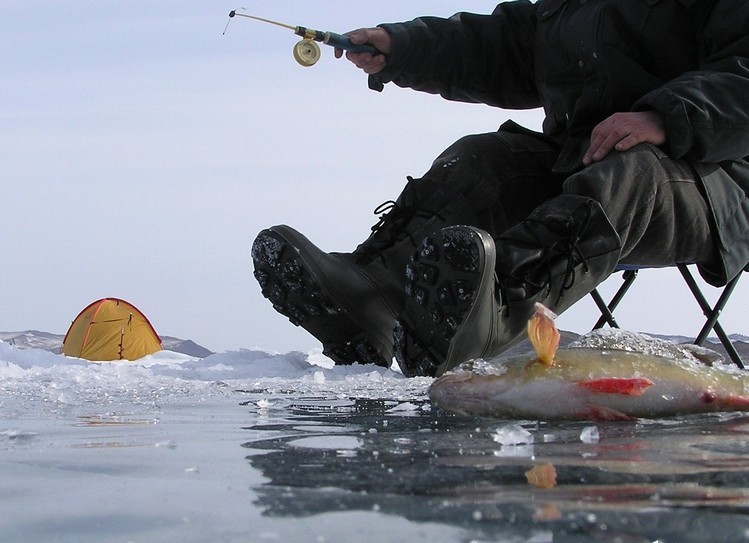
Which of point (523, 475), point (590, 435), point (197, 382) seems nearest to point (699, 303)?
point (197, 382)

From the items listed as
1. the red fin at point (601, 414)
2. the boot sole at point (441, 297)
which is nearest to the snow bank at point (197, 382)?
the boot sole at point (441, 297)

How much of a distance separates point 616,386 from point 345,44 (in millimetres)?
2152

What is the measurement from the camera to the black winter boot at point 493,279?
94.6 inches

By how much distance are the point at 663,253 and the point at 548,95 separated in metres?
0.83

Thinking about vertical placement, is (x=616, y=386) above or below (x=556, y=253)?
below

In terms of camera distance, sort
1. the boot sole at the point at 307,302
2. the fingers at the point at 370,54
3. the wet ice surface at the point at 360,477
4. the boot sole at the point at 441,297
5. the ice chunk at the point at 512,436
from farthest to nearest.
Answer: the fingers at the point at 370,54, the boot sole at the point at 307,302, the boot sole at the point at 441,297, the ice chunk at the point at 512,436, the wet ice surface at the point at 360,477

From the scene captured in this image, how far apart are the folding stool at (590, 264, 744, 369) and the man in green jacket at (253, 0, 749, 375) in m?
0.32

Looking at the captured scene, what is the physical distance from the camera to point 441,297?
2.46 metres

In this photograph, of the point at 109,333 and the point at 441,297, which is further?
the point at 109,333

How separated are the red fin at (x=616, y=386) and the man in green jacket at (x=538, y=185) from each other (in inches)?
36.0

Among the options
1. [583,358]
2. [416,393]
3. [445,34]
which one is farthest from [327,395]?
[445,34]

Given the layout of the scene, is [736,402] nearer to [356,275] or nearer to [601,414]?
[601,414]

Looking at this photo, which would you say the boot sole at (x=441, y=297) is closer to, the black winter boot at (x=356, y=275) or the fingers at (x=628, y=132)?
the black winter boot at (x=356, y=275)

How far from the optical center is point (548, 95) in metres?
3.44
